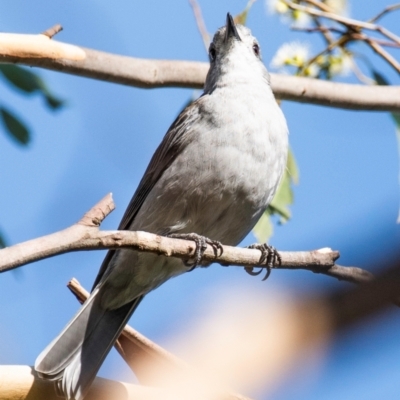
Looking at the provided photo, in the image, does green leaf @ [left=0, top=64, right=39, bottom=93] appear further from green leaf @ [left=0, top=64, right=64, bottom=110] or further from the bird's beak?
the bird's beak

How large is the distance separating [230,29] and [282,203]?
1.50 metres

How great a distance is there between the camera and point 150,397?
2.53m

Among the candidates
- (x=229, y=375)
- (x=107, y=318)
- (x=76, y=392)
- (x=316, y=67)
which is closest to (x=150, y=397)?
(x=76, y=392)

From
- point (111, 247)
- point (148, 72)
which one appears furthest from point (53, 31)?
point (111, 247)

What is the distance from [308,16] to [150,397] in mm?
3387

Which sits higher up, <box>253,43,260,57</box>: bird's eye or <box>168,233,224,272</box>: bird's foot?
<box>253,43,260,57</box>: bird's eye

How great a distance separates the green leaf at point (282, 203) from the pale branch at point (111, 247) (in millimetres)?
891

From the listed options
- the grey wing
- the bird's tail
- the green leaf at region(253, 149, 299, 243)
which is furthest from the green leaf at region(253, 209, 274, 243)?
the bird's tail

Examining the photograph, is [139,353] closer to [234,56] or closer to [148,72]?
[148,72]

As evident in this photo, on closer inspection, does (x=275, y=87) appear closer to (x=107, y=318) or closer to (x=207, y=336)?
(x=107, y=318)

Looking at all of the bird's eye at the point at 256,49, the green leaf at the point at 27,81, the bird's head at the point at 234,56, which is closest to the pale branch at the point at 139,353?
the green leaf at the point at 27,81

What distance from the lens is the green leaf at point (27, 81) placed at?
421 cm

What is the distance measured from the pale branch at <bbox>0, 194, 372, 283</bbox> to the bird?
47 centimetres

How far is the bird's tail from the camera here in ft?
11.6
